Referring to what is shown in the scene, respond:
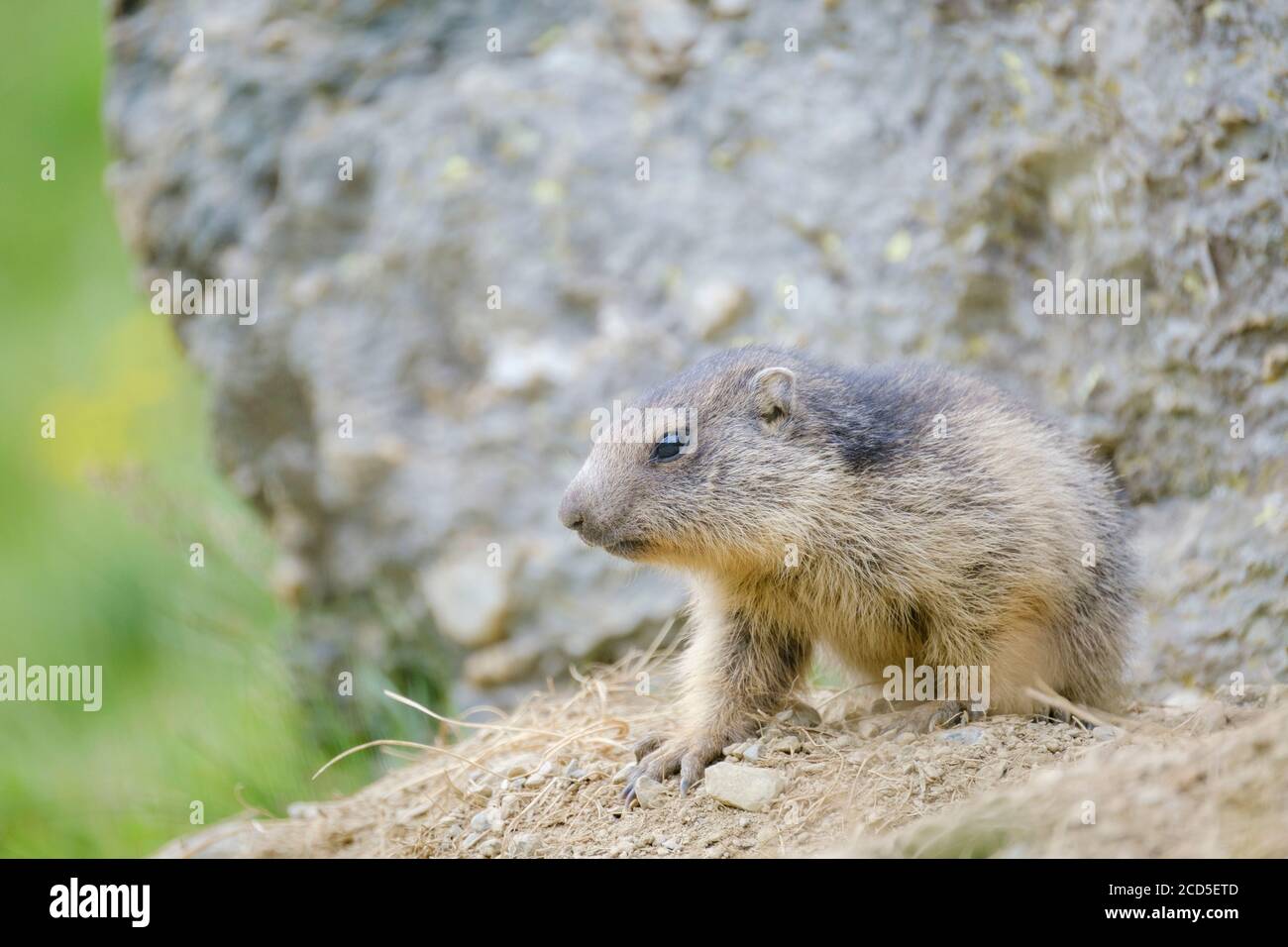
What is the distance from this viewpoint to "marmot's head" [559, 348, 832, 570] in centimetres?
582

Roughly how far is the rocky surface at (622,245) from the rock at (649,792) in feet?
10.4

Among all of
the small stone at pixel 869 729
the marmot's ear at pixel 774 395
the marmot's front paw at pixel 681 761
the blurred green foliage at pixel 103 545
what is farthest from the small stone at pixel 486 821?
the blurred green foliage at pixel 103 545

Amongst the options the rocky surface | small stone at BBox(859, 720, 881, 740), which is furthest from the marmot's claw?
the rocky surface

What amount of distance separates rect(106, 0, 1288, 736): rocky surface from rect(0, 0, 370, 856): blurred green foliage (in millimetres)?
664

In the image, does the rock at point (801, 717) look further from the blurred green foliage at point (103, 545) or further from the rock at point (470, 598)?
the blurred green foliage at point (103, 545)

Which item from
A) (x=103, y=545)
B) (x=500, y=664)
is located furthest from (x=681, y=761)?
(x=103, y=545)

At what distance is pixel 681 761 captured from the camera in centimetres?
574

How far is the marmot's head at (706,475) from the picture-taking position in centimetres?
582

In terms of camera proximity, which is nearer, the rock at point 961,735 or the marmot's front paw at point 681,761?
the rock at point 961,735

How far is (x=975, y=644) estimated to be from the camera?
581 centimetres

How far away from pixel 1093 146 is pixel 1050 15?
86cm

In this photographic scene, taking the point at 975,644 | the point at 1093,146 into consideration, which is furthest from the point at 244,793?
the point at 1093,146
